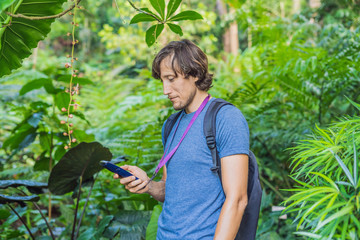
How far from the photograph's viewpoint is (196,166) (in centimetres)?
133

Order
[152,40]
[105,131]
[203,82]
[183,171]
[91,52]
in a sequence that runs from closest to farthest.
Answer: [183,171] < [203,82] < [152,40] < [105,131] < [91,52]

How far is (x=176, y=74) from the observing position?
1.43 m

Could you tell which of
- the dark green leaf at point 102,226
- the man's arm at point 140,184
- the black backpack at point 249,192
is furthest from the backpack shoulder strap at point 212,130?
the dark green leaf at point 102,226

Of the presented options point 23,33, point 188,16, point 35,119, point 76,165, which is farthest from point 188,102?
point 35,119

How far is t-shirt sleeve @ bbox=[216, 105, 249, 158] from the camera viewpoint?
4.07 feet

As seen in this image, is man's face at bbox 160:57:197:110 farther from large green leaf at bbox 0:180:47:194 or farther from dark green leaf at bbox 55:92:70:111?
dark green leaf at bbox 55:92:70:111

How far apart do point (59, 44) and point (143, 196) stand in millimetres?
14600

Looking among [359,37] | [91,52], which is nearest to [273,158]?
[359,37]

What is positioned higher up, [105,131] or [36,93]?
[36,93]

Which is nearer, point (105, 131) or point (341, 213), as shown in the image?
point (341, 213)

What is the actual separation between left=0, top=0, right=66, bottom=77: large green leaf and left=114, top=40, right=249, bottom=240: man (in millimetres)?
561

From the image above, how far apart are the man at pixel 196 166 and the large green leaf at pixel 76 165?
2.30 feet

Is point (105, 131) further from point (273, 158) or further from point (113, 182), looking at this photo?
point (273, 158)

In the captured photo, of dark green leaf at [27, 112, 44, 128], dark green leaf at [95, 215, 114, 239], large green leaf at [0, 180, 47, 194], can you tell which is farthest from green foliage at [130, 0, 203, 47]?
dark green leaf at [27, 112, 44, 128]
